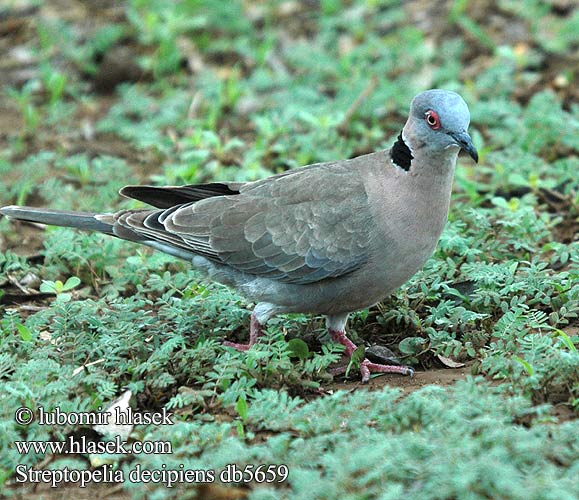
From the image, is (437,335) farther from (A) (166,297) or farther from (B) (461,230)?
(A) (166,297)

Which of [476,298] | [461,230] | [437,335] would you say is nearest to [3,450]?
[437,335]

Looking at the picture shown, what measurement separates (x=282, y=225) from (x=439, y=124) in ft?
3.24

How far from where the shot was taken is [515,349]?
4633mm

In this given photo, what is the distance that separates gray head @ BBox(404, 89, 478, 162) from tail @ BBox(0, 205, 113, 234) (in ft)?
5.81

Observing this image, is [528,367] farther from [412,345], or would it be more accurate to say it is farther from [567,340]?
[412,345]

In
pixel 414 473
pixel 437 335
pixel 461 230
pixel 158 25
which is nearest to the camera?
pixel 414 473

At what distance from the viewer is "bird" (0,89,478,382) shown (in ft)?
15.9

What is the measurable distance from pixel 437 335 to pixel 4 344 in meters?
2.24

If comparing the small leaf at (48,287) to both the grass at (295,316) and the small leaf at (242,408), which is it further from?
the small leaf at (242,408)

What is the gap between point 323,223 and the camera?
505 centimetres

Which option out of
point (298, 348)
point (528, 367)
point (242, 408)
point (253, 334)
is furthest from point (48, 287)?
point (528, 367)

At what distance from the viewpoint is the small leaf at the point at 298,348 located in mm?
4918

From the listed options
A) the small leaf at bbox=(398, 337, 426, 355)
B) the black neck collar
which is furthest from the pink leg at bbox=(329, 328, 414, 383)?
the black neck collar

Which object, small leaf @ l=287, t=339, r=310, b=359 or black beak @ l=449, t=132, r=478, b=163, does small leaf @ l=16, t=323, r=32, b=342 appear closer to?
small leaf @ l=287, t=339, r=310, b=359
